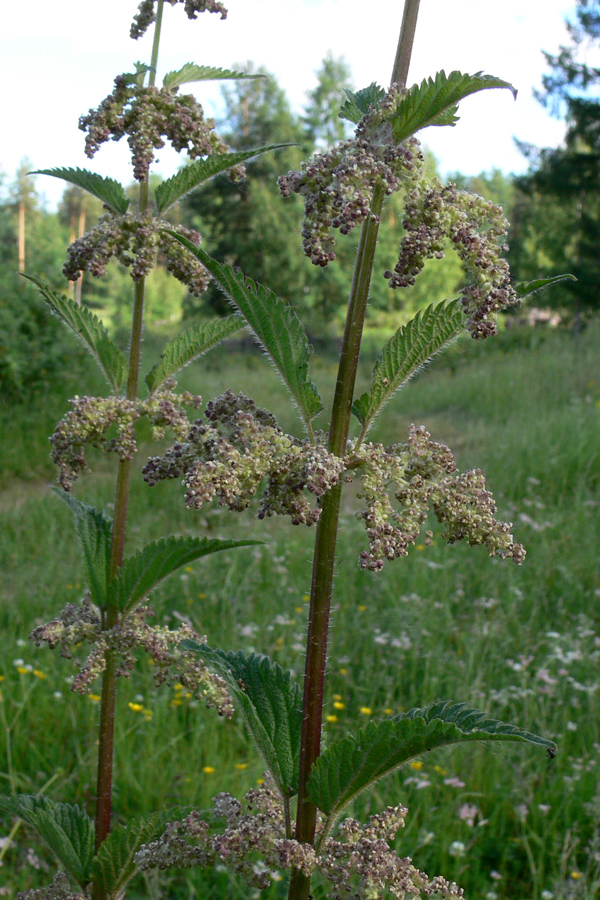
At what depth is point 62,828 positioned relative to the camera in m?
1.67

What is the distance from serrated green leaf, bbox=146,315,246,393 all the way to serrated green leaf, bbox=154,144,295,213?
0.97 feet

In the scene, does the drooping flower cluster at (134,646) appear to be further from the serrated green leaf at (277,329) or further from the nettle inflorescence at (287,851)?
the serrated green leaf at (277,329)

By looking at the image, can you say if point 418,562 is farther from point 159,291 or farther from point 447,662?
point 159,291

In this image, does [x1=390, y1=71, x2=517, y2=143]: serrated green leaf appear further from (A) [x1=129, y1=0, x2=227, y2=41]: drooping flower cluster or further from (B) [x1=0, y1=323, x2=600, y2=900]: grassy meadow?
(A) [x1=129, y1=0, x2=227, y2=41]: drooping flower cluster

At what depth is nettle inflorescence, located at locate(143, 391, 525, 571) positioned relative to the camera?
1030 mm

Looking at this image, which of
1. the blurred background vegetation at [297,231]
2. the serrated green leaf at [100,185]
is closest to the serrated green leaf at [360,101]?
the serrated green leaf at [100,185]

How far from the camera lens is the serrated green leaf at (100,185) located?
1691 millimetres

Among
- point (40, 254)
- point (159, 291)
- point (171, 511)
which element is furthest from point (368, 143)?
point (159, 291)

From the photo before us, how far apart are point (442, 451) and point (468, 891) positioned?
88.3 inches

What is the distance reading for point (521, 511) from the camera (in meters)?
6.25

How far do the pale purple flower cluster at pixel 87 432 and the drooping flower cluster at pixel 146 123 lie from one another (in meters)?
0.50

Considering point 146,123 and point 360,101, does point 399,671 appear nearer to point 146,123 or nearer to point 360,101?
point 146,123

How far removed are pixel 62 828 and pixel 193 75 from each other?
5.83 feet

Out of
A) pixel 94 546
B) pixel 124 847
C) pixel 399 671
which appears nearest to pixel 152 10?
pixel 94 546
